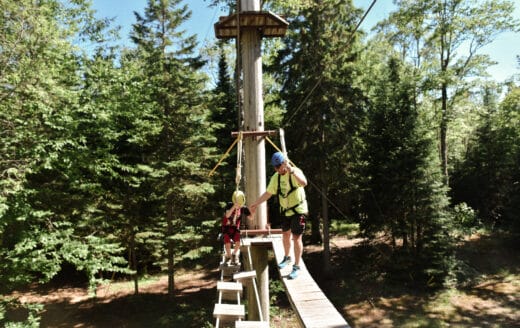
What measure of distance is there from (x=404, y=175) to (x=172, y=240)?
10.3 m

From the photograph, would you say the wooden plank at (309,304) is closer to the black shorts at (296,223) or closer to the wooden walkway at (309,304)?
the wooden walkway at (309,304)

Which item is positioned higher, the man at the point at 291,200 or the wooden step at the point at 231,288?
the man at the point at 291,200

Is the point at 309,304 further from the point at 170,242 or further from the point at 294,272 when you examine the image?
the point at 170,242

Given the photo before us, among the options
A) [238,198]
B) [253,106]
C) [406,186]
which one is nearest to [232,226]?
[238,198]

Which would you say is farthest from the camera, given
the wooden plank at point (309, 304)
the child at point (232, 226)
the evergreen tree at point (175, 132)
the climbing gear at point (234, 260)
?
the evergreen tree at point (175, 132)

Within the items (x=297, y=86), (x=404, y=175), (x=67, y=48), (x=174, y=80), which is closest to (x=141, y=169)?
(x=174, y=80)

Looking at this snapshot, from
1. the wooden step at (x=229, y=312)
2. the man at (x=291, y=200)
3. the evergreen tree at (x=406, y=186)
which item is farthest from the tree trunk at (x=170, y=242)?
the man at (x=291, y=200)

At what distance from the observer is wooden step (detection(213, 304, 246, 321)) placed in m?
4.00

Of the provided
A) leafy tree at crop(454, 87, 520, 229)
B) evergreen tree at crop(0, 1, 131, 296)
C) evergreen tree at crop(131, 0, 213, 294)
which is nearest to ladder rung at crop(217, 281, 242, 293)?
evergreen tree at crop(0, 1, 131, 296)

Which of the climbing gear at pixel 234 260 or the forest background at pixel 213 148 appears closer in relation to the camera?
the climbing gear at pixel 234 260

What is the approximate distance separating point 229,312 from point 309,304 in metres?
1.23

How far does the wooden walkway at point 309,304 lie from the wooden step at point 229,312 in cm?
70

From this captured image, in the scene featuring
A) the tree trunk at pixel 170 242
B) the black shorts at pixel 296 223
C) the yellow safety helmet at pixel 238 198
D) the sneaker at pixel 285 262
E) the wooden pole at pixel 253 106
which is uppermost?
the wooden pole at pixel 253 106

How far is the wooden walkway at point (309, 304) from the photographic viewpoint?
114 inches
